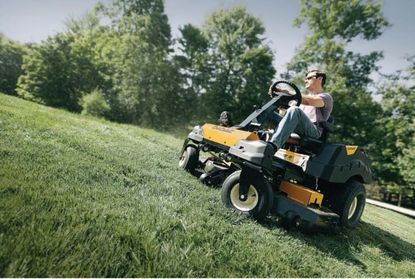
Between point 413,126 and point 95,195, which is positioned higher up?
point 413,126

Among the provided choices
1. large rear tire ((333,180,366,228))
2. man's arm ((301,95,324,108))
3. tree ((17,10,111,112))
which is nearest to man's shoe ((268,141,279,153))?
man's arm ((301,95,324,108))

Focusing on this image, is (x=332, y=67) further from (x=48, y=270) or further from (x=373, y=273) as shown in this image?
(x=48, y=270)

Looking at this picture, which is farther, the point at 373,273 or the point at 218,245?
the point at 373,273

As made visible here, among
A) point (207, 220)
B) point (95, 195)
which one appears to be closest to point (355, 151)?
point (207, 220)

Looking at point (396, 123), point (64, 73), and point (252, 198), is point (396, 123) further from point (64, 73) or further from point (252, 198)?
point (64, 73)

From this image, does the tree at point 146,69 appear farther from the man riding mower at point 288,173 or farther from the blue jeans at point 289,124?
the blue jeans at point 289,124

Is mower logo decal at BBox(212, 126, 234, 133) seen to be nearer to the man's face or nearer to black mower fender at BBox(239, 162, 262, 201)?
black mower fender at BBox(239, 162, 262, 201)

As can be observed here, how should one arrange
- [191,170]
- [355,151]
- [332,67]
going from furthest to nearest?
[332,67] < [191,170] < [355,151]

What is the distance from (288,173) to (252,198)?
28.2 inches

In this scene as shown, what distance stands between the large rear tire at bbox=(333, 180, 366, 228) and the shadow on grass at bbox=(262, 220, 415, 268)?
17cm

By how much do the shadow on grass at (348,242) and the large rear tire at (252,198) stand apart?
21 centimetres

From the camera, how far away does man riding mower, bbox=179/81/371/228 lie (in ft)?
11.1

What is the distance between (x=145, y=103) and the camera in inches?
1029

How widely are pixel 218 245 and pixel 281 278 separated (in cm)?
54
